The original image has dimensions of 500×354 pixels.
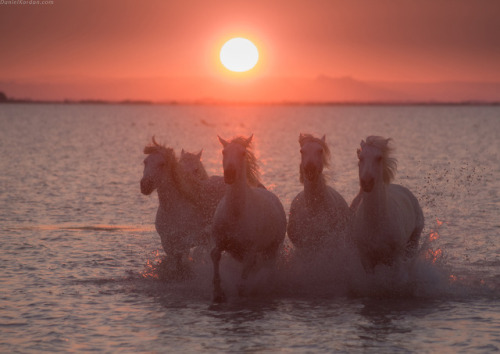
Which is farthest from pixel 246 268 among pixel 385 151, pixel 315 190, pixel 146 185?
pixel 385 151

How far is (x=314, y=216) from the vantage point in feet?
41.4

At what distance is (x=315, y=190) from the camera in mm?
12523

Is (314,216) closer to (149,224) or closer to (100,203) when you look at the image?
(149,224)

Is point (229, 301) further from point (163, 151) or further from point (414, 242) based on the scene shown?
point (414, 242)

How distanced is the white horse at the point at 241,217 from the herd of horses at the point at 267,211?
0.01 meters

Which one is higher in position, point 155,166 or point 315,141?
point 315,141

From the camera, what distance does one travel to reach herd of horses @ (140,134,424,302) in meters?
11.1

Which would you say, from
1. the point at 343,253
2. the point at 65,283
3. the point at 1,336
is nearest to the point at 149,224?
the point at 65,283

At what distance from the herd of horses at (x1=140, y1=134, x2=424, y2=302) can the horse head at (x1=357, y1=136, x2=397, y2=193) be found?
0.04ft

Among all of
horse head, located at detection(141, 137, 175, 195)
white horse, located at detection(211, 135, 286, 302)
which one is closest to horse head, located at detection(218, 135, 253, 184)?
white horse, located at detection(211, 135, 286, 302)

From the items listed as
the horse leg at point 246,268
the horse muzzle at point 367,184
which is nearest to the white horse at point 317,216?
the horse leg at point 246,268

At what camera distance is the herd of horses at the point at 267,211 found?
11.1m

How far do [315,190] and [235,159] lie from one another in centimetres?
192

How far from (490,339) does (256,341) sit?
2814 mm
